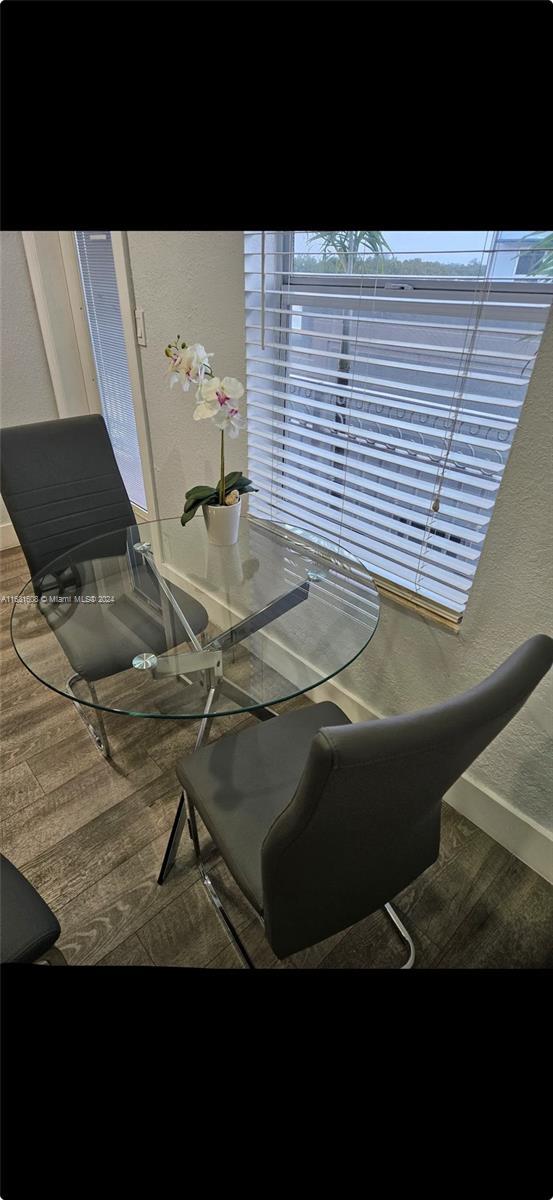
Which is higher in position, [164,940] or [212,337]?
[212,337]

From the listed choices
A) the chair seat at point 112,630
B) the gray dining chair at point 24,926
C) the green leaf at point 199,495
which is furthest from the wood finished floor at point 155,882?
the green leaf at point 199,495

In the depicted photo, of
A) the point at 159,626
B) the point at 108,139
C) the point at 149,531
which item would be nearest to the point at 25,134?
the point at 108,139

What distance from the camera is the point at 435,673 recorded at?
1.51 metres

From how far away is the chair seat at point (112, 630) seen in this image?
1322 millimetres

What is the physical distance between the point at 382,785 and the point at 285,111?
3.11 ft

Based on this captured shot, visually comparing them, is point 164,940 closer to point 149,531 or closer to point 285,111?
point 149,531

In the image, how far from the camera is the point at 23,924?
863 millimetres

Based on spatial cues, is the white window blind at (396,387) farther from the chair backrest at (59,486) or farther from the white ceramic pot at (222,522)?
the chair backrest at (59,486)

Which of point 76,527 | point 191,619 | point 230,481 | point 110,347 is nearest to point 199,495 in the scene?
point 230,481

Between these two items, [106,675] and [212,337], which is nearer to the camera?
[106,675]

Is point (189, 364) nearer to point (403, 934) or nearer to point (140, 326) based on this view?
point (140, 326)

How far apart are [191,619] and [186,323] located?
1.15 m

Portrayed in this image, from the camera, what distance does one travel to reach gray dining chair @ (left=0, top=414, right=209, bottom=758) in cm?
139

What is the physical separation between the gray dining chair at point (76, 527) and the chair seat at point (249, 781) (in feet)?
1.11
